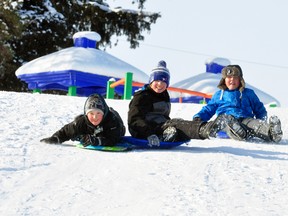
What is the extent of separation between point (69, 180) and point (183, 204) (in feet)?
2.42

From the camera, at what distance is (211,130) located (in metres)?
4.22

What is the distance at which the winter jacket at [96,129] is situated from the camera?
4.16 m

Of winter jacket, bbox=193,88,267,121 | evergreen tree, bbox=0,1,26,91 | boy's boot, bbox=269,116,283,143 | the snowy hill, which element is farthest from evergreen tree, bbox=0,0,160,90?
the snowy hill

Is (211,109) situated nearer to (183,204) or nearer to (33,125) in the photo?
(33,125)

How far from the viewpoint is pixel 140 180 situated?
311 centimetres

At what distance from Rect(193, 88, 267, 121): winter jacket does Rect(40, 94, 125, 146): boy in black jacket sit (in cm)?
139

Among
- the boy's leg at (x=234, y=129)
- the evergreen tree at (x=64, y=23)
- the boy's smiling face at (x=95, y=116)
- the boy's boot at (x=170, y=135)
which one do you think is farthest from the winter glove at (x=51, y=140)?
the evergreen tree at (x=64, y=23)

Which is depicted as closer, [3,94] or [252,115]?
[252,115]

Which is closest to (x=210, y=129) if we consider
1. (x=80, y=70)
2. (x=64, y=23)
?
(x=80, y=70)

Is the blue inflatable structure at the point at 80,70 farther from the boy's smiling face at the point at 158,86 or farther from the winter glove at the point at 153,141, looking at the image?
the winter glove at the point at 153,141

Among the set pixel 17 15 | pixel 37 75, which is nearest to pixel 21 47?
pixel 17 15

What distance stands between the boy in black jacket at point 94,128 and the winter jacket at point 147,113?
178 mm

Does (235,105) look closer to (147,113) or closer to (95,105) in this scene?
(147,113)

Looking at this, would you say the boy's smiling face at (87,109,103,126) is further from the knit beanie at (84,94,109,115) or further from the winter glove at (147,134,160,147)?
the winter glove at (147,134,160,147)
